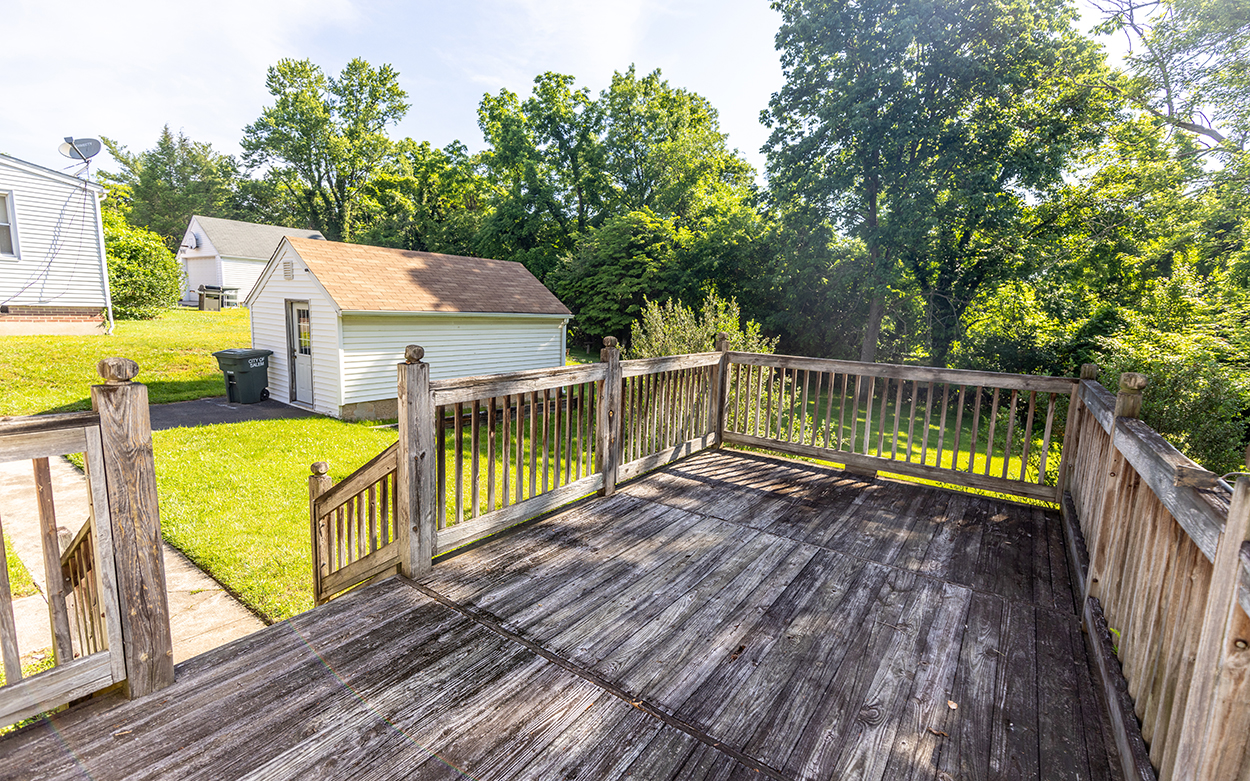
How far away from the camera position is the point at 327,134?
1364 inches

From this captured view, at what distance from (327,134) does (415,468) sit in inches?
1592

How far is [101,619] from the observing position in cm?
184

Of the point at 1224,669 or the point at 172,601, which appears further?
the point at 172,601

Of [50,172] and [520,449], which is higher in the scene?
[50,172]

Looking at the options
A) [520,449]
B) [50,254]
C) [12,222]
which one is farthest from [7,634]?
[50,254]

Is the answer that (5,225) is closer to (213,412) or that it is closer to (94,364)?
(94,364)

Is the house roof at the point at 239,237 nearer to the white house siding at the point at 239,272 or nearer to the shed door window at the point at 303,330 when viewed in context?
the white house siding at the point at 239,272

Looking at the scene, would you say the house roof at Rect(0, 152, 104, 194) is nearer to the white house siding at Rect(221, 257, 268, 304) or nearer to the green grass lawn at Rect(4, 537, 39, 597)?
the white house siding at Rect(221, 257, 268, 304)

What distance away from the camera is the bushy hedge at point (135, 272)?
18.1 meters

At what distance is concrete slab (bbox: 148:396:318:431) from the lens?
9.35 meters

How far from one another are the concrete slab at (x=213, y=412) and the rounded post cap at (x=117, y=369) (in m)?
9.09

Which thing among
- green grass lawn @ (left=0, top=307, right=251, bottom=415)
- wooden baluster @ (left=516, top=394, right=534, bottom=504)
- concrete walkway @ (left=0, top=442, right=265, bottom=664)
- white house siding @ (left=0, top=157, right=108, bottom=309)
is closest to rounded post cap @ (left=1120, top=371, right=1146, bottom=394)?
wooden baluster @ (left=516, top=394, right=534, bottom=504)

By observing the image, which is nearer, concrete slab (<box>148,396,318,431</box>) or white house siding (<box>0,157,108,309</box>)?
concrete slab (<box>148,396,318,431</box>)

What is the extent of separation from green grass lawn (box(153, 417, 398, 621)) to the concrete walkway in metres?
0.12
